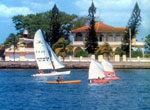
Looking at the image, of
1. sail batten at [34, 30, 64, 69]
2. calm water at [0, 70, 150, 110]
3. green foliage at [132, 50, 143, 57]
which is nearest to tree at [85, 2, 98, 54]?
green foliage at [132, 50, 143, 57]

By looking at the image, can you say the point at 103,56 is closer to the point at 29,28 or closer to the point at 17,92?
the point at 29,28

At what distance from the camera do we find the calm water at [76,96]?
50719 mm

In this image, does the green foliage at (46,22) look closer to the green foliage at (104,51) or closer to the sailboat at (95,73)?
the green foliage at (104,51)

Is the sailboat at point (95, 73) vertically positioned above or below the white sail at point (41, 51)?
below

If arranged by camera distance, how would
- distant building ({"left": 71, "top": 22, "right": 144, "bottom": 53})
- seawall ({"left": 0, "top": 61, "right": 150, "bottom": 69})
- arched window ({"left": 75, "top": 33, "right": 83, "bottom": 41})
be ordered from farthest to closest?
arched window ({"left": 75, "top": 33, "right": 83, "bottom": 41})
distant building ({"left": 71, "top": 22, "right": 144, "bottom": 53})
seawall ({"left": 0, "top": 61, "right": 150, "bottom": 69})

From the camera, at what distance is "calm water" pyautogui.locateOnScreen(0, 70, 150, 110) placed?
50719 millimetres

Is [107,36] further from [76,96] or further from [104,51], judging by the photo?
[76,96]

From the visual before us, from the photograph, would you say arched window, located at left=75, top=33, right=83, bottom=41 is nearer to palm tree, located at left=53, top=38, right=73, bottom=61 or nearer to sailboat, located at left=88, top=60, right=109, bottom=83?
palm tree, located at left=53, top=38, right=73, bottom=61

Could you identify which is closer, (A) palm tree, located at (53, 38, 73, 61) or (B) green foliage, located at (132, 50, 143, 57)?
(B) green foliage, located at (132, 50, 143, 57)

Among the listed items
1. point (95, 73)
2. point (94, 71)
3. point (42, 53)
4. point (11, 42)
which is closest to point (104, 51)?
point (11, 42)

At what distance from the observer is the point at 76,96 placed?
5941 cm

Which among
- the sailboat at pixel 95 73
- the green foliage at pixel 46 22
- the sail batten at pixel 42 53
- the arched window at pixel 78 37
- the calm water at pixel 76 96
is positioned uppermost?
the green foliage at pixel 46 22

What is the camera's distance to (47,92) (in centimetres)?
6400

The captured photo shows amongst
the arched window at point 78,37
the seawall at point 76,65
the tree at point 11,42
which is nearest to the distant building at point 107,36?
the arched window at point 78,37
